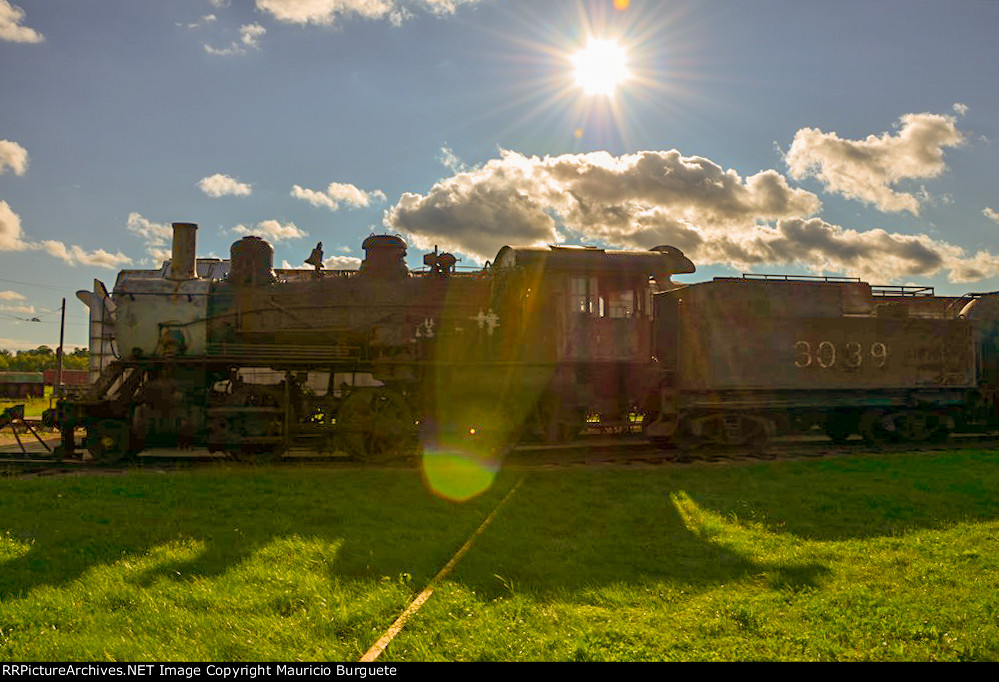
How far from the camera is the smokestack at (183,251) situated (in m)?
12.9

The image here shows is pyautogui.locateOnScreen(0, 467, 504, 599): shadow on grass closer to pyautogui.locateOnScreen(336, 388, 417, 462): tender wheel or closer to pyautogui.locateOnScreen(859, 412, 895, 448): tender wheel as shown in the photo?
pyautogui.locateOnScreen(336, 388, 417, 462): tender wheel

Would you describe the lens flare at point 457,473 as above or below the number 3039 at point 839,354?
below

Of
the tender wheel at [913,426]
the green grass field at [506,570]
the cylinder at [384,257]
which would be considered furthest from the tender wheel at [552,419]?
the tender wheel at [913,426]

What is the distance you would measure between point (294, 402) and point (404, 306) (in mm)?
2684

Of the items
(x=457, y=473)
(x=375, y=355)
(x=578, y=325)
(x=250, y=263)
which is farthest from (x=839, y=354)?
(x=250, y=263)

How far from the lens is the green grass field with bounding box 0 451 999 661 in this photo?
14.2ft

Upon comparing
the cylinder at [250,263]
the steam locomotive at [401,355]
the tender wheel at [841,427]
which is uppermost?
the cylinder at [250,263]

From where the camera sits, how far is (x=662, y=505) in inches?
335

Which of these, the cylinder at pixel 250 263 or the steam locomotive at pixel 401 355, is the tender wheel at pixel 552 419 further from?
the cylinder at pixel 250 263

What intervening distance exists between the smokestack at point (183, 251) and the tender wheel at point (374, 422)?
414 centimetres

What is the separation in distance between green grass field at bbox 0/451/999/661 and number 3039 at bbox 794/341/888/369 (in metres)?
4.48

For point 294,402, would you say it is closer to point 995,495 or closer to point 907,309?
point 995,495
